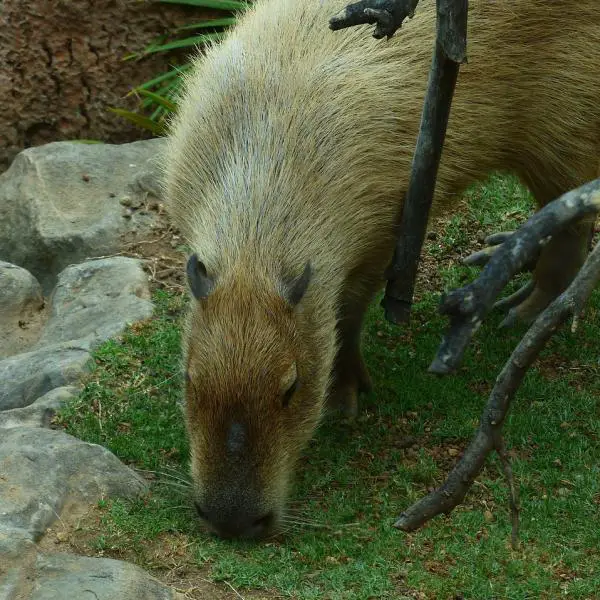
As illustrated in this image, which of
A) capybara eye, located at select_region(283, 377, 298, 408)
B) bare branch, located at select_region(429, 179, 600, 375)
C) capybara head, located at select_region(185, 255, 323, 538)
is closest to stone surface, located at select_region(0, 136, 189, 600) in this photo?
capybara head, located at select_region(185, 255, 323, 538)

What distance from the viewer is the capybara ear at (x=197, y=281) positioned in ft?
14.9

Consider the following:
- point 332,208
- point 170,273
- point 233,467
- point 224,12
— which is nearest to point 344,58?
point 332,208

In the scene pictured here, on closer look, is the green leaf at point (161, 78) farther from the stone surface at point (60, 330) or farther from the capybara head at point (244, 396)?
the capybara head at point (244, 396)

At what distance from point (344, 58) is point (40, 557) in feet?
8.02

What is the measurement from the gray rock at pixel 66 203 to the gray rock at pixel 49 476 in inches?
103

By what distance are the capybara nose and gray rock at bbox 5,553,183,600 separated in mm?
364

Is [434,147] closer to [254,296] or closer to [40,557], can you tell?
[254,296]

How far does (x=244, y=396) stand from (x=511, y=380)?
5.01 feet

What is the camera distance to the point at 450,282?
6773 millimetres

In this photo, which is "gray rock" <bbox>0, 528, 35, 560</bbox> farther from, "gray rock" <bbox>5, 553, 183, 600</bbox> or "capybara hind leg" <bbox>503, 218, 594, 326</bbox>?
"capybara hind leg" <bbox>503, 218, 594, 326</bbox>

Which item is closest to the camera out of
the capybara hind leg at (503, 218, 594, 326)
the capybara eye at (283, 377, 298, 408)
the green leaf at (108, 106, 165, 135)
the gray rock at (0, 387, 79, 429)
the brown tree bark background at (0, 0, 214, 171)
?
the capybara eye at (283, 377, 298, 408)

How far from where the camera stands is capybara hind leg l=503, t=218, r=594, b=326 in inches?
240

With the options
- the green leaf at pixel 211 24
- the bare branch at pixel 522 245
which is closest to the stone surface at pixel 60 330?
the green leaf at pixel 211 24

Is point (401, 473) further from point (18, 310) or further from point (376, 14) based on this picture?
point (18, 310)
